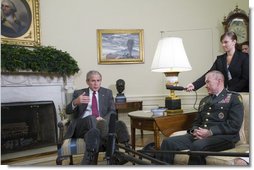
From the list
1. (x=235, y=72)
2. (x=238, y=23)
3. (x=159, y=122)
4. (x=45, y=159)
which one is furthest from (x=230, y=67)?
(x=45, y=159)

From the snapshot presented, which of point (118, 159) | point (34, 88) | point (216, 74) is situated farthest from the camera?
point (34, 88)

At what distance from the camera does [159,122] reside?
150 cm

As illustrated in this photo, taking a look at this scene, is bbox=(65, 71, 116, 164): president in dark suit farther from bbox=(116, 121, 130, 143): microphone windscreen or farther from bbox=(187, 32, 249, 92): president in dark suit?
bbox=(187, 32, 249, 92): president in dark suit

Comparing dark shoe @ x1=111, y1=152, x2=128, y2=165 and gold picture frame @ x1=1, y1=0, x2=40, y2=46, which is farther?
gold picture frame @ x1=1, y1=0, x2=40, y2=46

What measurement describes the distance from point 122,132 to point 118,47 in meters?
0.45

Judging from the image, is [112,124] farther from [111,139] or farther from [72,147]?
[72,147]

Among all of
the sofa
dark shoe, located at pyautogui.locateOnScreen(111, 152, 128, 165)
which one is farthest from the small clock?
dark shoe, located at pyautogui.locateOnScreen(111, 152, 128, 165)

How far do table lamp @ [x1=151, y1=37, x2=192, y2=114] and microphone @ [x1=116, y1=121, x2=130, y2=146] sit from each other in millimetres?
304

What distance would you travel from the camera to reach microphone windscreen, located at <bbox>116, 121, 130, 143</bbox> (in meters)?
1.31

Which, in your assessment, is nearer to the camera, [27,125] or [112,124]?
[112,124]

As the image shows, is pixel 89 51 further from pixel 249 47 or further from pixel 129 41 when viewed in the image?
pixel 249 47

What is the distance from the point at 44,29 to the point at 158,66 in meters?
0.65

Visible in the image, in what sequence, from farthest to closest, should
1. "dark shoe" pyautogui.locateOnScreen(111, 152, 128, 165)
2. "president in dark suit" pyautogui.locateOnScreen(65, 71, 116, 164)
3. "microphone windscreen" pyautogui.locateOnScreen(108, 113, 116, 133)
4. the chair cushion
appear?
the chair cushion → "president in dark suit" pyautogui.locateOnScreen(65, 71, 116, 164) → "microphone windscreen" pyautogui.locateOnScreen(108, 113, 116, 133) → "dark shoe" pyautogui.locateOnScreen(111, 152, 128, 165)

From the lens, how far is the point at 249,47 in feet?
3.98
